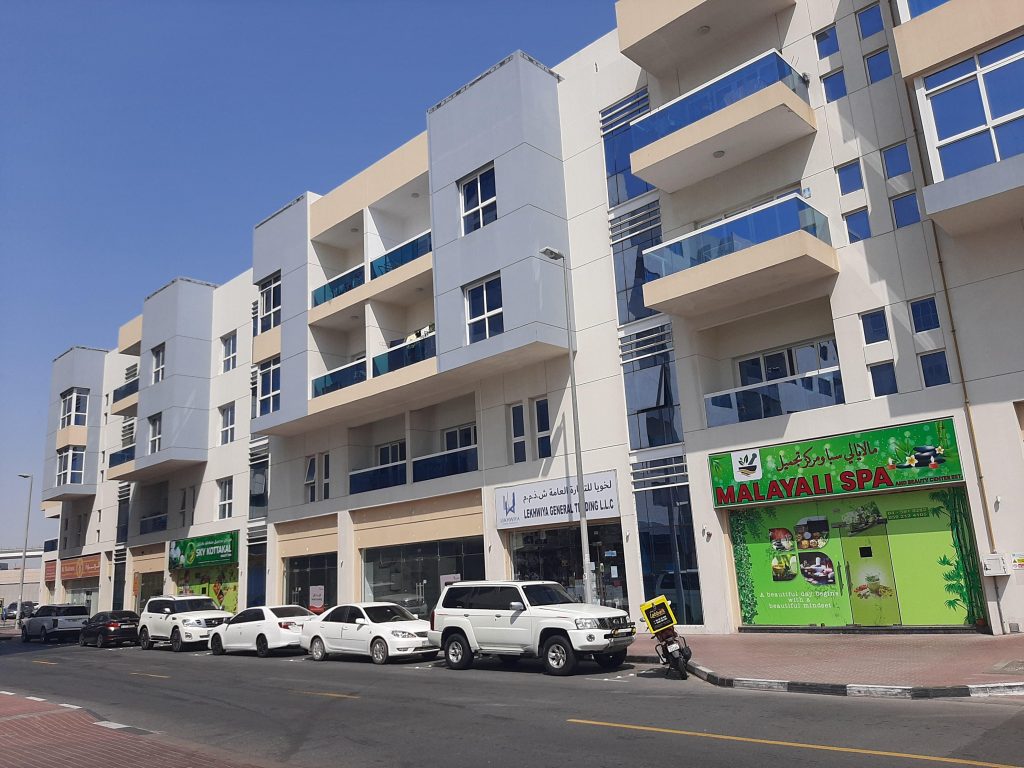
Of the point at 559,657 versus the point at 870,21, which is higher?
the point at 870,21

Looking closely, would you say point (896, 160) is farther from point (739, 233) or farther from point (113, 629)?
point (113, 629)

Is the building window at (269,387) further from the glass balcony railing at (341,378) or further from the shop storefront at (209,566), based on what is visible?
the shop storefront at (209,566)

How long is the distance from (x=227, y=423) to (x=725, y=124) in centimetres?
2902

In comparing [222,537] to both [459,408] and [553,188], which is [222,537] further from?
[553,188]

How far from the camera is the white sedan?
18.9m

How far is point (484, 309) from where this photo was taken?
2447cm

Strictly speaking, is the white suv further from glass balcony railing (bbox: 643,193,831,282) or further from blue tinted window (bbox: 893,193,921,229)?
blue tinted window (bbox: 893,193,921,229)

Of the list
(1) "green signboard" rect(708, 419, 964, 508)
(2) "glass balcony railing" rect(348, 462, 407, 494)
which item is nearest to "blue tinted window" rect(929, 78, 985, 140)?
(1) "green signboard" rect(708, 419, 964, 508)

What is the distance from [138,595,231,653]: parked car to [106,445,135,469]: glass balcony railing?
15.9m

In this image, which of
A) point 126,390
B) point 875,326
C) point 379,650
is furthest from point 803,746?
point 126,390

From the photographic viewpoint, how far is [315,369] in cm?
3130

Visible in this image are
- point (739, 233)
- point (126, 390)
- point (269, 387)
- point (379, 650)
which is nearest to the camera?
point (739, 233)

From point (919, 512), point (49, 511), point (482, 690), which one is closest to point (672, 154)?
point (919, 512)

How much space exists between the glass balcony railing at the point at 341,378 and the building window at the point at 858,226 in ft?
53.8
